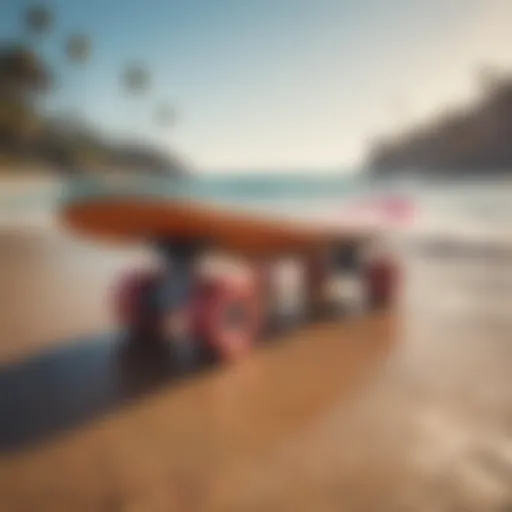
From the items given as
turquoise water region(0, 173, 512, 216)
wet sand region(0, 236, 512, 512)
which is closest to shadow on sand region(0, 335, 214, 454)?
wet sand region(0, 236, 512, 512)

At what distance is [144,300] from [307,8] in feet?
1.49

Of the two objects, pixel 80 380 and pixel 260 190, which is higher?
pixel 260 190

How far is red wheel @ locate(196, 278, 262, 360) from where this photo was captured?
954mm

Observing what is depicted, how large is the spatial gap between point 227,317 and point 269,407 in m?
0.14

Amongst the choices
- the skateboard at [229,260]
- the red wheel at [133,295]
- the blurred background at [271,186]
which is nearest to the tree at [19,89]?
the blurred background at [271,186]

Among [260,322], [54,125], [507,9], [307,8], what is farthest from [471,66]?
[54,125]

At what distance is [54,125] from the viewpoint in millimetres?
884

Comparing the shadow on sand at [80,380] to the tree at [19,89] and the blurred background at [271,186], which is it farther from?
the tree at [19,89]

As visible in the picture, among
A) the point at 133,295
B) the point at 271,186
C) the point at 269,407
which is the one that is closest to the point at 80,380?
the point at 133,295

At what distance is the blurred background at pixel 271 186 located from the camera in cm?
82

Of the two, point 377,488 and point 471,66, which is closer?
point 377,488

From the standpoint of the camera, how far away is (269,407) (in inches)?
35.6

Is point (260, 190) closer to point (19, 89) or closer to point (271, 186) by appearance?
point (271, 186)

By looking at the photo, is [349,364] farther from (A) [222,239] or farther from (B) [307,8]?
(B) [307,8]
